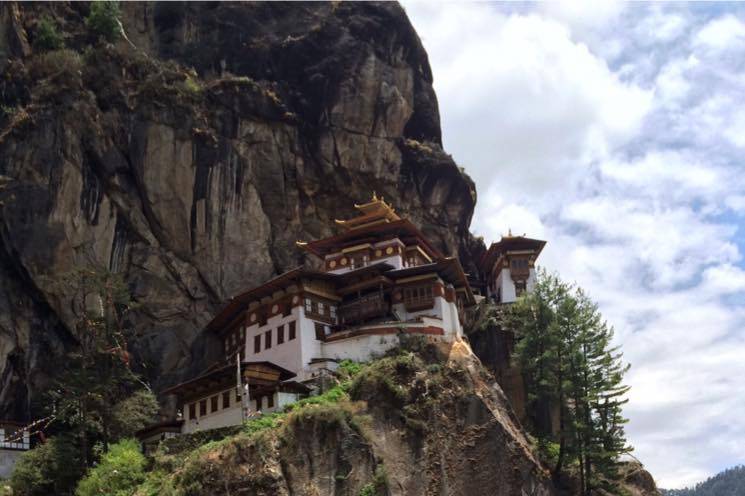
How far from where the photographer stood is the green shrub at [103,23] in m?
64.3

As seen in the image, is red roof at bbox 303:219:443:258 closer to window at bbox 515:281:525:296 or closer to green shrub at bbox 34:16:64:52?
window at bbox 515:281:525:296

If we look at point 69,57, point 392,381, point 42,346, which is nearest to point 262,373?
point 392,381

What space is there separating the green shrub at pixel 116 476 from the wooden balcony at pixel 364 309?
1483 cm

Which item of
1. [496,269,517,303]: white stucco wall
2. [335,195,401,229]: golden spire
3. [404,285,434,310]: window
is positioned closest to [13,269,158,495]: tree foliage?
[404,285,434,310]: window

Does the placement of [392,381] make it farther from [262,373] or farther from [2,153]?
[2,153]

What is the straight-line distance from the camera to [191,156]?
5938 centimetres

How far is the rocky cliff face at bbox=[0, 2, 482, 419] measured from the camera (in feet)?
178

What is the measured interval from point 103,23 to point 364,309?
30810 mm

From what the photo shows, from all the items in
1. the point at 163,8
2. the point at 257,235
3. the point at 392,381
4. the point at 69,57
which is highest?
the point at 163,8

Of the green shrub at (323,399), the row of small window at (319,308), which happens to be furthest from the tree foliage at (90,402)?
the row of small window at (319,308)

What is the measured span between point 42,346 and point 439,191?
32.6 meters

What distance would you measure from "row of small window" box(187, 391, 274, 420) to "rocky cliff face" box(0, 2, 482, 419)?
332 inches

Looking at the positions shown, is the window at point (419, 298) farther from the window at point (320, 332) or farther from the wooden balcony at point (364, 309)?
the window at point (320, 332)

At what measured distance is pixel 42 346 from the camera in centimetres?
5312
